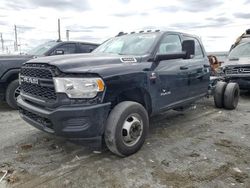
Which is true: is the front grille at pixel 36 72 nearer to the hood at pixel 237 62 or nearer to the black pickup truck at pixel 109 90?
the black pickup truck at pixel 109 90

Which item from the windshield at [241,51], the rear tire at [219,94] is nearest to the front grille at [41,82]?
the rear tire at [219,94]

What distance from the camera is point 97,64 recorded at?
150 inches

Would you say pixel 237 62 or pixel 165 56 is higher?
pixel 165 56

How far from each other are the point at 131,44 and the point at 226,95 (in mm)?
3381

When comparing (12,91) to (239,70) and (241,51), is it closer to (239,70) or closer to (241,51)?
(239,70)

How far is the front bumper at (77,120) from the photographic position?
133 inches

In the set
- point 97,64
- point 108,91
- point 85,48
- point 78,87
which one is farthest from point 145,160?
point 85,48

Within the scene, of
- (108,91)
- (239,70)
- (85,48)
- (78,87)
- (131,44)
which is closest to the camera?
(78,87)

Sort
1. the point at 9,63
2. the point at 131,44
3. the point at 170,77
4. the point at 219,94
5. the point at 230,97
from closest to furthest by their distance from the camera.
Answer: the point at 170,77, the point at 131,44, the point at 9,63, the point at 230,97, the point at 219,94

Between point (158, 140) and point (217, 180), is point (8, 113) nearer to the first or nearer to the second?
point (158, 140)

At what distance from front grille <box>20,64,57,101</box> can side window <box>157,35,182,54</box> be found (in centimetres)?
194

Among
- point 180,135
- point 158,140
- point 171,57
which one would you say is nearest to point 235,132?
point 180,135

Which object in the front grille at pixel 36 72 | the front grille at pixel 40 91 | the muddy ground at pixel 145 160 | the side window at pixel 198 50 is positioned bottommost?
the muddy ground at pixel 145 160

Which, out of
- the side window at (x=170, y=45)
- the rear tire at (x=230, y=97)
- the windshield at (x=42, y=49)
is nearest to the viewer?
the side window at (x=170, y=45)
